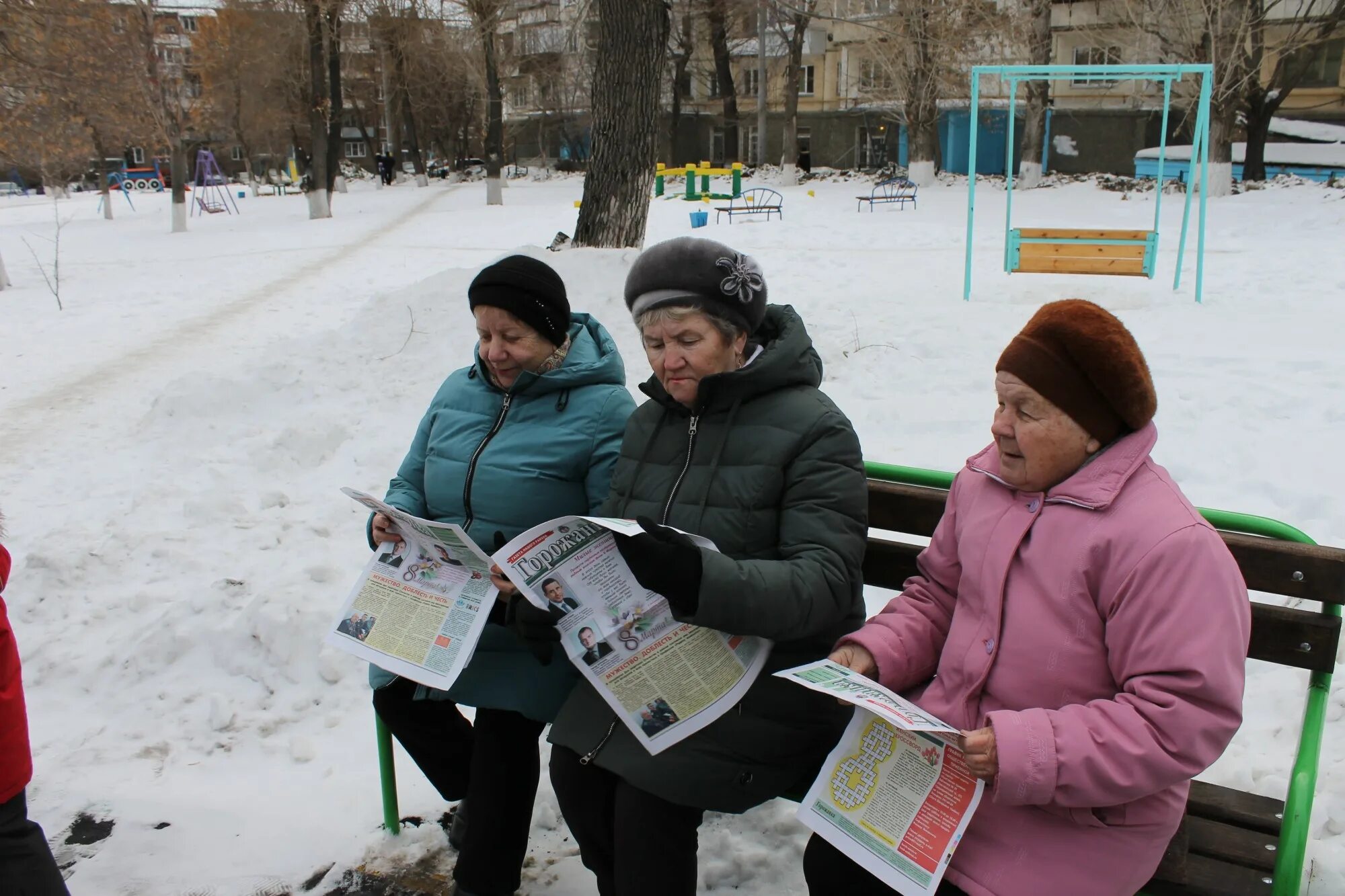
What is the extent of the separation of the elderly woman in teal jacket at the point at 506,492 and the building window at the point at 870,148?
43.6m

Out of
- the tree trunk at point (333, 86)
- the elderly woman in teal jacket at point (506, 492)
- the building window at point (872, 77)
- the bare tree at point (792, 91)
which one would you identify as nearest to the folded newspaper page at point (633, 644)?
the elderly woman in teal jacket at point (506, 492)

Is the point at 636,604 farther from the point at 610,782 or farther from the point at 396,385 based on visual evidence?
the point at 396,385

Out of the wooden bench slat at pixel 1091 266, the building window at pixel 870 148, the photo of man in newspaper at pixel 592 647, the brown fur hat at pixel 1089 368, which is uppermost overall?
the building window at pixel 870 148

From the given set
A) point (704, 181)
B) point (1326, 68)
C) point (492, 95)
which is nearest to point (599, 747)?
point (704, 181)

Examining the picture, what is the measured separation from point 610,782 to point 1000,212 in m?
23.2

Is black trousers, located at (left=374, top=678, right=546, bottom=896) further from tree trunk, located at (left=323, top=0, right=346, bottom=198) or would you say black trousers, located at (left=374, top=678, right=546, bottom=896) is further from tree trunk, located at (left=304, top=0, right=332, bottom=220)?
Result: tree trunk, located at (left=323, top=0, right=346, bottom=198)

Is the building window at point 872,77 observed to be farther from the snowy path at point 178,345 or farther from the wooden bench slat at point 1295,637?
the wooden bench slat at point 1295,637

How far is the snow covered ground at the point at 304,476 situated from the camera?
3023mm

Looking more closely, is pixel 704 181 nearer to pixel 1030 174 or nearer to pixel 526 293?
pixel 1030 174

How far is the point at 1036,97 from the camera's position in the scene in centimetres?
2856

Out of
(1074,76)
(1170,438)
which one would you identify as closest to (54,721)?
(1170,438)

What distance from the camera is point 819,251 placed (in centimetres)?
1555

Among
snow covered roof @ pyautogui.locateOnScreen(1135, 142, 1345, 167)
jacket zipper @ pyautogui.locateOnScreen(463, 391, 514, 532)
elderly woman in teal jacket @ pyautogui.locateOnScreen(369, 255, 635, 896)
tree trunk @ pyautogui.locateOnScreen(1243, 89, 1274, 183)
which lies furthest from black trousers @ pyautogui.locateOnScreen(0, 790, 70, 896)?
snow covered roof @ pyautogui.locateOnScreen(1135, 142, 1345, 167)

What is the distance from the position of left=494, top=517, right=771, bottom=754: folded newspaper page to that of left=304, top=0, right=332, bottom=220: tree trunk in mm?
23720
